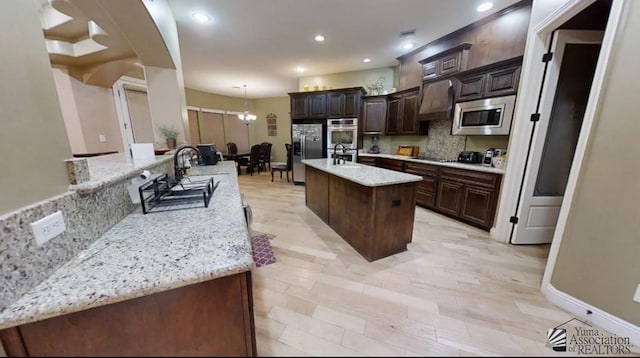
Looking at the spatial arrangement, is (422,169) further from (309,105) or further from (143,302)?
(143,302)

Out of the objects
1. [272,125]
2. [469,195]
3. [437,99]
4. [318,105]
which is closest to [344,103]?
[318,105]

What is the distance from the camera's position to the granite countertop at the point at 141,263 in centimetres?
59

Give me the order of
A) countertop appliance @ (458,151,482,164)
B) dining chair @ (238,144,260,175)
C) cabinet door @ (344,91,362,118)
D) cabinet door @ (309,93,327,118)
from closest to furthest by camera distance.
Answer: countertop appliance @ (458,151,482,164)
cabinet door @ (344,91,362,118)
cabinet door @ (309,93,327,118)
dining chair @ (238,144,260,175)

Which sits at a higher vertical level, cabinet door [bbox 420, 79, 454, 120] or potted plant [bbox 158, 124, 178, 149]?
cabinet door [bbox 420, 79, 454, 120]

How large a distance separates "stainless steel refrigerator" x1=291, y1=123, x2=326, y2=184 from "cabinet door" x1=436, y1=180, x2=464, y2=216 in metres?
2.81

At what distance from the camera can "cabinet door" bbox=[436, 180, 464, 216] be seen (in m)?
3.04

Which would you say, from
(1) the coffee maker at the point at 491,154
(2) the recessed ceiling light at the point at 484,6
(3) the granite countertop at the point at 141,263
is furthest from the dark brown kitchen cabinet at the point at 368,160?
(3) the granite countertop at the point at 141,263

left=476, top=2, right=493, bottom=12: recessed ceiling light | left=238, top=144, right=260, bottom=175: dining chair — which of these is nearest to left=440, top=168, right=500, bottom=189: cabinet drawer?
left=476, top=2, right=493, bottom=12: recessed ceiling light

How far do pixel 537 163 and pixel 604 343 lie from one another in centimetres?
243

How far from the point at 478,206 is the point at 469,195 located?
6.9 inches

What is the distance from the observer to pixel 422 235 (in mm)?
2709

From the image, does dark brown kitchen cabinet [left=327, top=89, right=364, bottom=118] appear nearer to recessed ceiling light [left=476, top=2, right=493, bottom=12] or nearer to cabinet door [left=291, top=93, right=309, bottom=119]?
cabinet door [left=291, top=93, right=309, bottom=119]

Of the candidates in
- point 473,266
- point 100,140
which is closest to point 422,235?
point 473,266

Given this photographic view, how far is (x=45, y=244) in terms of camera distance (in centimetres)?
70
